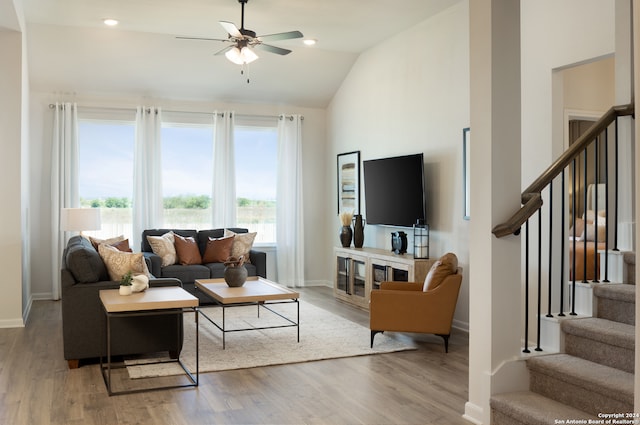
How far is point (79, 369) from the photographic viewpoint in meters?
4.90

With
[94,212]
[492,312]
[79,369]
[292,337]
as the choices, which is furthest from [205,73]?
[492,312]

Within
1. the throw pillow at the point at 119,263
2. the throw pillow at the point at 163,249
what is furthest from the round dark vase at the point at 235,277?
the throw pillow at the point at 163,249

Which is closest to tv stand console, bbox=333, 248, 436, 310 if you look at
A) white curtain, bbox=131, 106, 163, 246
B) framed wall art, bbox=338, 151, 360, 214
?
framed wall art, bbox=338, 151, 360, 214

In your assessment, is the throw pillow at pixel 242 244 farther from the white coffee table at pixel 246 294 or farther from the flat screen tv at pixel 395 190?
the white coffee table at pixel 246 294

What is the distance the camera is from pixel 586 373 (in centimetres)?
319

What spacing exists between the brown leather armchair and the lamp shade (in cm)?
381

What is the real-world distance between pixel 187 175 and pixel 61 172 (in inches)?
72.0

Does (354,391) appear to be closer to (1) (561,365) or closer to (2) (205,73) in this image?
(1) (561,365)

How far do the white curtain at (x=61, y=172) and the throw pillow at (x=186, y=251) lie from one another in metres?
1.55

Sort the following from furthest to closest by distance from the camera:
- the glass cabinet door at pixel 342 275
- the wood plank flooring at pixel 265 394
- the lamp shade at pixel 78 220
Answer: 1. the glass cabinet door at pixel 342 275
2. the lamp shade at pixel 78 220
3. the wood plank flooring at pixel 265 394

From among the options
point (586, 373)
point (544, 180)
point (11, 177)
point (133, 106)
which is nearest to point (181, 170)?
point (133, 106)

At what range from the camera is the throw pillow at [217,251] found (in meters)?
8.33

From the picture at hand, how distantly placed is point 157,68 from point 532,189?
621 cm

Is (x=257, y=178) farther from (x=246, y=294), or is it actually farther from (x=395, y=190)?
(x=246, y=294)
